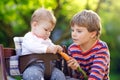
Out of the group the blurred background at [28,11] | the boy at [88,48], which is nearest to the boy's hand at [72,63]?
the boy at [88,48]

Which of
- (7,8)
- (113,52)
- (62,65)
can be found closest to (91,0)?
(7,8)

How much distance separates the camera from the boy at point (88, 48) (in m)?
5.21

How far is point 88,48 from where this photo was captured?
5375 millimetres

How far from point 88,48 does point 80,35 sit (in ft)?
0.63

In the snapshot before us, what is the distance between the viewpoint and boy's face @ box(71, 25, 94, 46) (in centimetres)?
524

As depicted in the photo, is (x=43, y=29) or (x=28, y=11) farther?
(x=28, y=11)

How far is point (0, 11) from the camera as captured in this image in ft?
37.5

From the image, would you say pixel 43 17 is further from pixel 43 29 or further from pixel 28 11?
pixel 28 11

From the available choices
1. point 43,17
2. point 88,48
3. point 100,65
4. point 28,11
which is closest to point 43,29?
point 43,17

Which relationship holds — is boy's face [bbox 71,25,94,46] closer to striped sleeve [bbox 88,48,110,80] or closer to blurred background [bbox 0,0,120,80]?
striped sleeve [bbox 88,48,110,80]

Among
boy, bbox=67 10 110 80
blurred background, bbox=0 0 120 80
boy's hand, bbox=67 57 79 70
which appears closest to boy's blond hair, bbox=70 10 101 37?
boy, bbox=67 10 110 80

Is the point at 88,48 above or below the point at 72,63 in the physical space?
above

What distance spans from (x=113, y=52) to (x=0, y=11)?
10201 mm

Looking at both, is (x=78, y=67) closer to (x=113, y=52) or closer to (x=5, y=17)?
(x=5, y=17)
